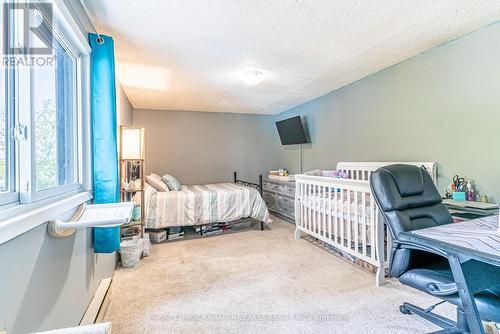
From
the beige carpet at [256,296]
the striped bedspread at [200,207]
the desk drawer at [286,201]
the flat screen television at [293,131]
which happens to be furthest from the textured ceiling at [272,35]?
the beige carpet at [256,296]

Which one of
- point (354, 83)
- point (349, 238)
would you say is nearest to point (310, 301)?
point (349, 238)

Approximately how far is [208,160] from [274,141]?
158 centimetres

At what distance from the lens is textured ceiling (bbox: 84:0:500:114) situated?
1771 mm

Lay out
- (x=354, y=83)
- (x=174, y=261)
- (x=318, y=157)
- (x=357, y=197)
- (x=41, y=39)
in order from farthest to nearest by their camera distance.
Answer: (x=318, y=157)
(x=354, y=83)
(x=174, y=261)
(x=357, y=197)
(x=41, y=39)

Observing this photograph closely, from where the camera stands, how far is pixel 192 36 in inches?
84.7

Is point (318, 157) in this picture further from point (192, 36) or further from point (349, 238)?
point (192, 36)

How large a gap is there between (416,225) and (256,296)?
4.17 feet

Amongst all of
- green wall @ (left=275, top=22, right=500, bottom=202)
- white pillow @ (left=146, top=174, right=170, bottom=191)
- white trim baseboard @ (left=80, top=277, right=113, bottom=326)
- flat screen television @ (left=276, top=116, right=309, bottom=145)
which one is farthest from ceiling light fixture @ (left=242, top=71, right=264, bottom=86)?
white trim baseboard @ (left=80, top=277, right=113, bottom=326)

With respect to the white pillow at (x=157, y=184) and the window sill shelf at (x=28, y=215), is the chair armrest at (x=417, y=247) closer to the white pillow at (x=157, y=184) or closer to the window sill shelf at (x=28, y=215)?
the window sill shelf at (x=28, y=215)

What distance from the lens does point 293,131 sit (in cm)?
461

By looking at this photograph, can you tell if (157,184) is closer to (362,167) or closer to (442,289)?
(362,167)

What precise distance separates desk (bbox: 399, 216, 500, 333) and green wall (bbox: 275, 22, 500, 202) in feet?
4.39

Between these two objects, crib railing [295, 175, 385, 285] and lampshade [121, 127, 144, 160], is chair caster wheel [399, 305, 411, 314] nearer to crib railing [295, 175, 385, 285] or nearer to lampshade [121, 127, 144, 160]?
crib railing [295, 175, 385, 285]

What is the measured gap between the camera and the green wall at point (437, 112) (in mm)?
2107
